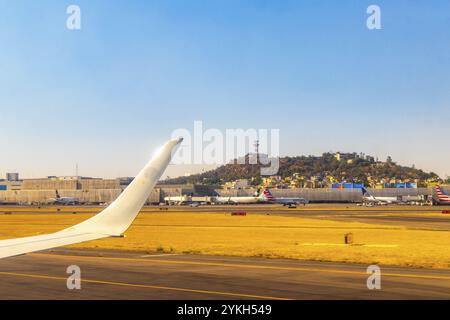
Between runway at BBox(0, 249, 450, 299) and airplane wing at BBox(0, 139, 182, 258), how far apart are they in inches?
341

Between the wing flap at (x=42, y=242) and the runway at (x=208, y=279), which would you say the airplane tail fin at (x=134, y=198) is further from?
the runway at (x=208, y=279)

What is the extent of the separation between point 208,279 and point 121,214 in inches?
566

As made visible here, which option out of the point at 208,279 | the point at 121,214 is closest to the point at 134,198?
the point at 121,214

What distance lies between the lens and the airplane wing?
14.3 meters

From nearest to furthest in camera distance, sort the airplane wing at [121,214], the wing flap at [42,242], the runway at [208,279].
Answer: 1. the wing flap at [42,242]
2. the airplane wing at [121,214]
3. the runway at [208,279]

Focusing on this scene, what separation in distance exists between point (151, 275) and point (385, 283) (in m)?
11.2

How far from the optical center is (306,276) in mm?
29250

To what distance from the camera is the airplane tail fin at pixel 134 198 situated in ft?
47.3

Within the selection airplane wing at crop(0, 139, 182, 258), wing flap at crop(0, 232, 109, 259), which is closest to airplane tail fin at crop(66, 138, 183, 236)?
airplane wing at crop(0, 139, 182, 258)

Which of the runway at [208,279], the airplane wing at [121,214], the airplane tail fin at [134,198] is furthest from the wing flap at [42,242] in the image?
the runway at [208,279]

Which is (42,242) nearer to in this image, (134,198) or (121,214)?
(121,214)
